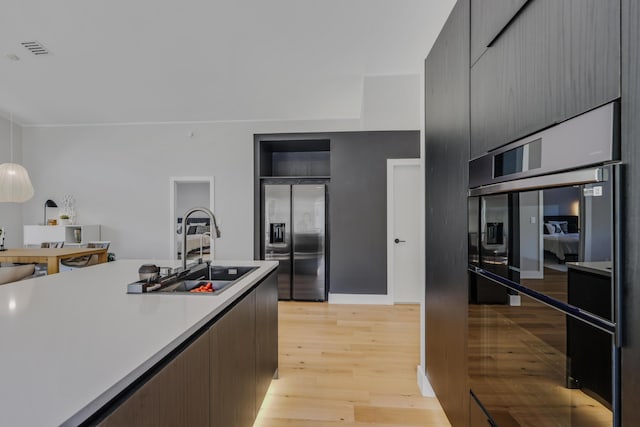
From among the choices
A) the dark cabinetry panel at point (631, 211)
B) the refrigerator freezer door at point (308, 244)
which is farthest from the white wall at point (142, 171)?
the dark cabinetry panel at point (631, 211)

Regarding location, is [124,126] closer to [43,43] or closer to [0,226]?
[43,43]

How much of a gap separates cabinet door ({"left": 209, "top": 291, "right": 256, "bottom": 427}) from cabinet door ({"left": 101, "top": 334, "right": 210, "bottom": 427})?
3.0 inches

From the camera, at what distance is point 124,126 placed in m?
5.08

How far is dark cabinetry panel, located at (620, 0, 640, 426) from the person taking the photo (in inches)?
24.3

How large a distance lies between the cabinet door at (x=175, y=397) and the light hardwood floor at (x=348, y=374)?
103 centimetres

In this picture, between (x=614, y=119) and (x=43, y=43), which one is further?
(x=43, y=43)

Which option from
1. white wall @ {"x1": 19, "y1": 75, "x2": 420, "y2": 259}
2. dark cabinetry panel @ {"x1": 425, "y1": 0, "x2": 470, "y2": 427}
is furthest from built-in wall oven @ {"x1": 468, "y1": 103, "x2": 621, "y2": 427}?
white wall @ {"x1": 19, "y1": 75, "x2": 420, "y2": 259}

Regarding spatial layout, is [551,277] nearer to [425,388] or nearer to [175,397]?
[175,397]

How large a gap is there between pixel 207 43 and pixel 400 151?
2753 mm

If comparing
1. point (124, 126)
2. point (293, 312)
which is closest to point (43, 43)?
point (124, 126)

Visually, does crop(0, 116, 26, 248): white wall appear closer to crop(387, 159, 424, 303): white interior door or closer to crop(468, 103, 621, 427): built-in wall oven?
crop(387, 159, 424, 303): white interior door

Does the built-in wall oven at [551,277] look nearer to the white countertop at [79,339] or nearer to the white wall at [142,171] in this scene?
the white countertop at [79,339]

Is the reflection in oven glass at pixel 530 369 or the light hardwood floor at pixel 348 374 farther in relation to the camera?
the light hardwood floor at pixel 348 374

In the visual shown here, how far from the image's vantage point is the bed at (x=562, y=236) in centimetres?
78
